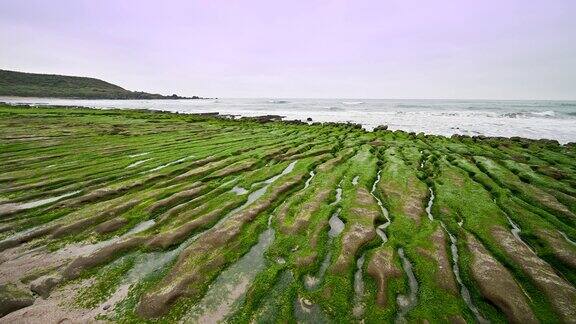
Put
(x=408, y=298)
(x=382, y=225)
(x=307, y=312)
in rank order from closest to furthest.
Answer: (x=307, y=312), (x=408, y=298), (x=382, y=225)

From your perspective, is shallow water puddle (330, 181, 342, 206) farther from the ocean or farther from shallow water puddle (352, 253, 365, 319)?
the ocean

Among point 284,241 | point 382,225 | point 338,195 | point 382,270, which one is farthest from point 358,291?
point 338,195

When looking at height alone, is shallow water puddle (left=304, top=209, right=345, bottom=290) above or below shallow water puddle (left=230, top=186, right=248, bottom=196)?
below

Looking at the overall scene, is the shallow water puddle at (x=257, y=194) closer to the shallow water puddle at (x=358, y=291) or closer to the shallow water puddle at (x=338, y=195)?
the shallow water puddle at (x=338, y=195)

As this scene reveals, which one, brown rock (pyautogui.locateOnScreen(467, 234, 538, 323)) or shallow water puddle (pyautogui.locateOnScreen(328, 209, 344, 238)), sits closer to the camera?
brown rock (pyautogui.locateOnScreen(467, 234, 538, 323))

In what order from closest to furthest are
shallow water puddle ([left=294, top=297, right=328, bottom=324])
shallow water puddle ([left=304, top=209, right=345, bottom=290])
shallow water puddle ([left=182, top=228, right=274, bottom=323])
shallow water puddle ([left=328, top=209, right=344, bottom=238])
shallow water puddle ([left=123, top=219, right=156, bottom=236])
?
shallow water puddle ([left=294, top=297, right=328, bottom=324]), shallow water puddle ([left=182, top=228, right=274, bottom=323]), shallow water puddle ([left=304, top=209, right=345, bottom=290]), shallow water puddle ([left=328, top=209, right=344, bottom=238]), shallow water puddle ([left=123, top=219, right=156, bottom=236])

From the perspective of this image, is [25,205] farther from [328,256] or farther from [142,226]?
[328,256]

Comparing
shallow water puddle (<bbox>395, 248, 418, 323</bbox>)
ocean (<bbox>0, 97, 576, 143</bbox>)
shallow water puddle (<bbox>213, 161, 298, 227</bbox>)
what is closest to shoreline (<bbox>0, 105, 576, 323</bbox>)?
shallow water puddle (<bbox>395, 248, 418, 323</bbox>)
